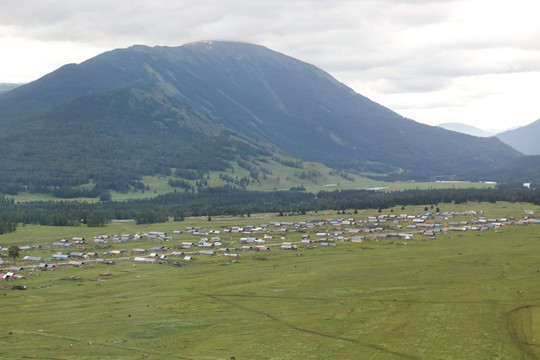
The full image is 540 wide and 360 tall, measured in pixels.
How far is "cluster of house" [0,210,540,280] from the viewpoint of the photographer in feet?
460

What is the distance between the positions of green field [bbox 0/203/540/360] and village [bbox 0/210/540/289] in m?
5.49

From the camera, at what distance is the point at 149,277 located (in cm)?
11606

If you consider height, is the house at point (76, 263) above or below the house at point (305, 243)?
below

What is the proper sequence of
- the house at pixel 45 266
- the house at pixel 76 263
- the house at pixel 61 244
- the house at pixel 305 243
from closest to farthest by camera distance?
the house at pixel 45 266, the house at pixel 76 263, the house at pixel 305 243, the house at pixel 61 244

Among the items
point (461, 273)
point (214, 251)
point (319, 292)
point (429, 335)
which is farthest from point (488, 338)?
point (214, 251)

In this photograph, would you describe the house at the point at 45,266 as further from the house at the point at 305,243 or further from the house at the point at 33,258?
the house at the point at 305,243

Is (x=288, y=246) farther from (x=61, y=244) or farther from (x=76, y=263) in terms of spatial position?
(x=61, y=244)

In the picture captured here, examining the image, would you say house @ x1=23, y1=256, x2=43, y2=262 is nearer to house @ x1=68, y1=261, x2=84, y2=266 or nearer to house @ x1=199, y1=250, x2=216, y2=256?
house @ x1=68, y1=261, x2=84, y2=266

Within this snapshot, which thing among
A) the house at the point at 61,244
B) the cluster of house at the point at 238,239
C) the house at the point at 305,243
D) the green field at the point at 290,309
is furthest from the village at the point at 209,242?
the green field at the point at 290,309

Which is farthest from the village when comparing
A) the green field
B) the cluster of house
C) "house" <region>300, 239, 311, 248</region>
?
the green field

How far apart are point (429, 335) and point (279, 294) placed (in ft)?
96.8

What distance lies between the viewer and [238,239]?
173375 millimetres

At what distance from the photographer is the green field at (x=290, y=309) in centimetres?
7144

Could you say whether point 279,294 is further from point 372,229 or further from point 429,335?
point 372,229
